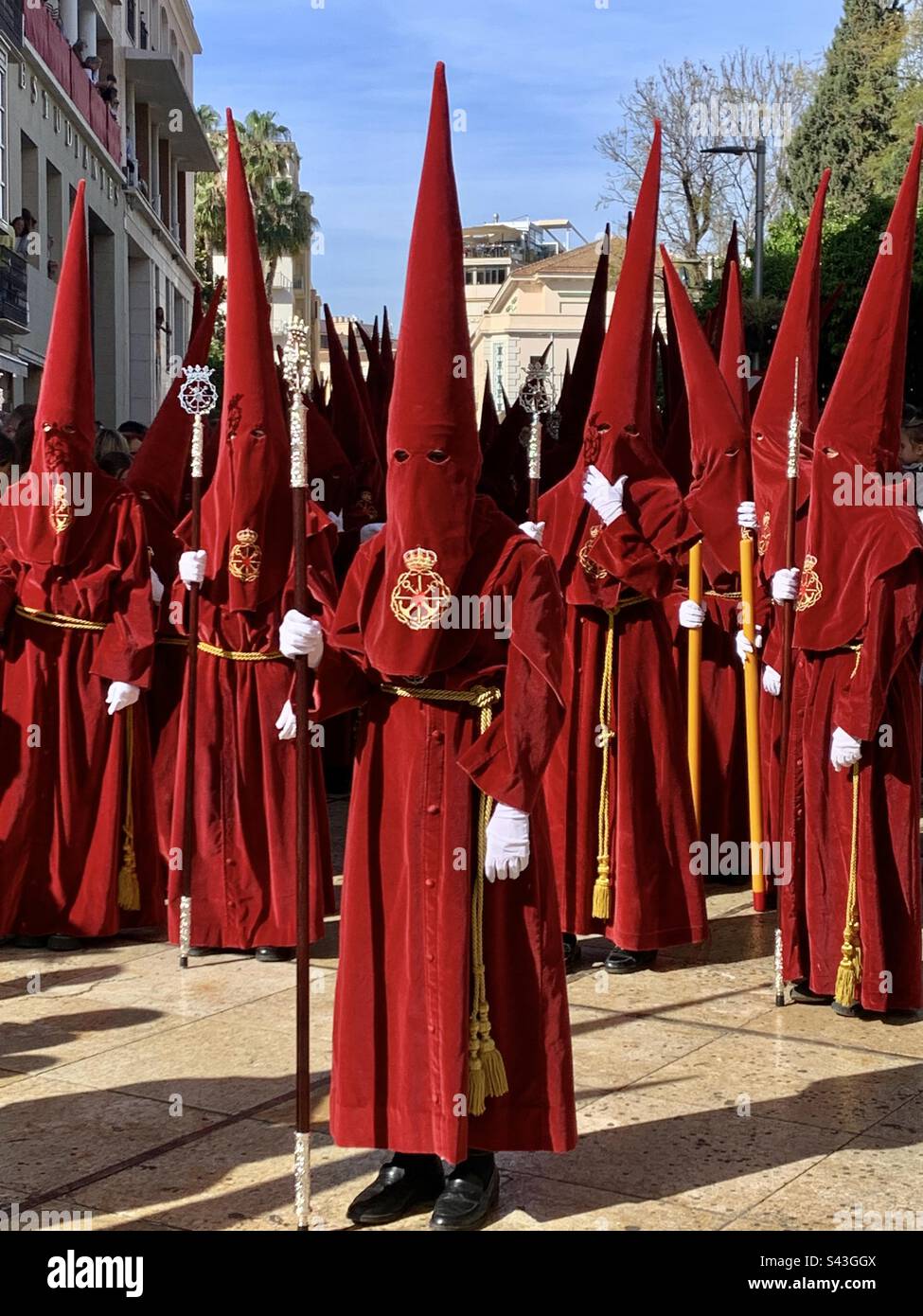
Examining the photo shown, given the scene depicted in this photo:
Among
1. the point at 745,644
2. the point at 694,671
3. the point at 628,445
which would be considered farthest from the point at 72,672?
the point at 745,644

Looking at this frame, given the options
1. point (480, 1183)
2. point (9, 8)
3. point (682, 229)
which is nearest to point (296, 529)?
point (480, 1183)

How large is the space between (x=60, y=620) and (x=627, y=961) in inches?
112

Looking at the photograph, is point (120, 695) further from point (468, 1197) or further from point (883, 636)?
point (468, 1197)

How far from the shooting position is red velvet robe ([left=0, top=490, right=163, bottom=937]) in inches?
289

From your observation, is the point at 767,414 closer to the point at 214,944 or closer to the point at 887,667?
the point at 887,667

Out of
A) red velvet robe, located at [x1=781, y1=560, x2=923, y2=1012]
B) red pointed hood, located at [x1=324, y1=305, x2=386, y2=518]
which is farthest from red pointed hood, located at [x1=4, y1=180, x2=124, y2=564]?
red pointed hood, located at [x1=324, y1=305, x2=386, y2=518]

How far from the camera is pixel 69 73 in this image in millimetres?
27047

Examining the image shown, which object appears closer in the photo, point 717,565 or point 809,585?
point 809,585

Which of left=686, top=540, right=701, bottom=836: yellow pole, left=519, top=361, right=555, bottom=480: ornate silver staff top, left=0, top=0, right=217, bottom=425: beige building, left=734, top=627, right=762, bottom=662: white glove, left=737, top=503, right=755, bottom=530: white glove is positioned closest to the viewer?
left=519, top=361, right=555, bottom=480: ornate silver staff top

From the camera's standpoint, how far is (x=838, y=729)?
20.0 feet

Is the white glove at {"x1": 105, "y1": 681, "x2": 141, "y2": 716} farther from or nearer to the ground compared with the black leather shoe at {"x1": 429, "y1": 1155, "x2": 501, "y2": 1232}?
farther from the ground

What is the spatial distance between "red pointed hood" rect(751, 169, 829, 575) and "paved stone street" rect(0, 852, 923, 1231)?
1.95 metres

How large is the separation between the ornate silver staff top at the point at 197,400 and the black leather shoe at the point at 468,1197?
3.10 metres

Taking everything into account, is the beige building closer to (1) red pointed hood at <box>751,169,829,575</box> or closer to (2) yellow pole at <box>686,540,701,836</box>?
(2) yellow pole at <box>686,540,701,836</box>
